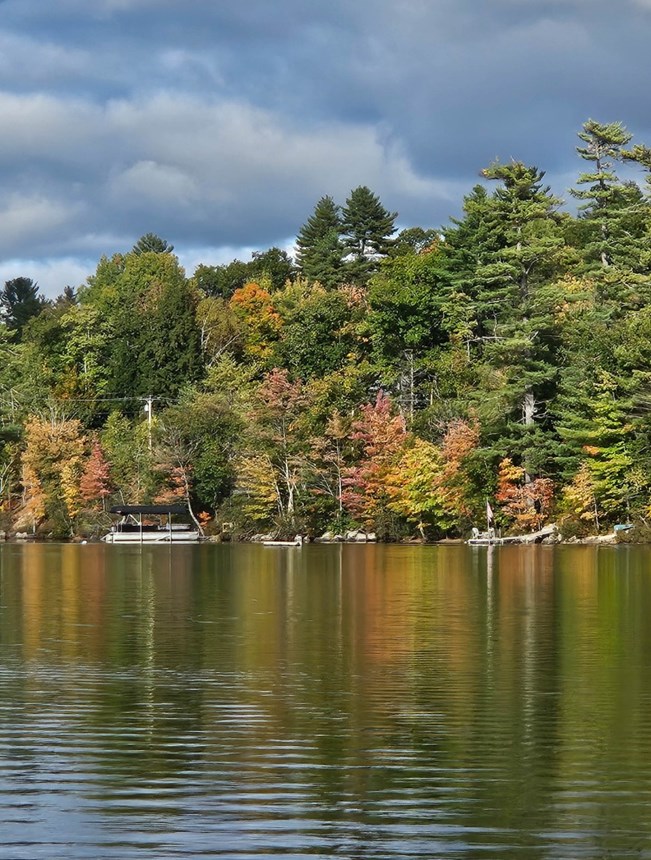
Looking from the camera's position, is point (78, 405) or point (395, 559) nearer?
point (395, 559)

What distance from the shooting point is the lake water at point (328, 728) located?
10.9 meters

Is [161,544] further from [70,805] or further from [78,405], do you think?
[70,805]

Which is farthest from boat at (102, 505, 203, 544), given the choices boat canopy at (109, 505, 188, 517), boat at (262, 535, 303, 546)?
boat at (262, 535, 303, 546)

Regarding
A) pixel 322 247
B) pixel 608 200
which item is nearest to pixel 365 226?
pixel 322 247

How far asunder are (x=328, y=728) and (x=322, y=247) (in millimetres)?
93870

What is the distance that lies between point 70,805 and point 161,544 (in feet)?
232

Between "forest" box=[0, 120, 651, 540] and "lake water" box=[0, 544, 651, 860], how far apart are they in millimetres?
35348

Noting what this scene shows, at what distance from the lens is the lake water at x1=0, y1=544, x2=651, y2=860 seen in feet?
35.6

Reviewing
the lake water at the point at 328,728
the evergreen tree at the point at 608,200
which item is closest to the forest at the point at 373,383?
the evergreen tree at the point at 608,200

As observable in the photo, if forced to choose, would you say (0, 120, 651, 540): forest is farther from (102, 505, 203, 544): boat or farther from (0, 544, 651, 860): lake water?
(0, 544, 651, 860): lake water

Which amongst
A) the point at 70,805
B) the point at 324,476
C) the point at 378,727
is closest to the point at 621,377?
the point at 324,476

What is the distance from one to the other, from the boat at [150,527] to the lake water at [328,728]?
50.5m

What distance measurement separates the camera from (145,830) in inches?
428

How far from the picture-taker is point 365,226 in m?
108
